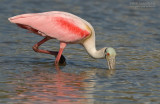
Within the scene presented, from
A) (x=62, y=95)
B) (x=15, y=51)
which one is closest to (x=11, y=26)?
(x=15, y=51)

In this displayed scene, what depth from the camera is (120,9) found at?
63.6ft

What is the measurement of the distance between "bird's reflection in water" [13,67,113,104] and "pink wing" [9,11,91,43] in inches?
39.3

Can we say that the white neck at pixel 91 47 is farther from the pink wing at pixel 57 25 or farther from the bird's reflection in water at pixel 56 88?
the bird's reflection in water at pixel 56 88

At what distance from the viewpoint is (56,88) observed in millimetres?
9430

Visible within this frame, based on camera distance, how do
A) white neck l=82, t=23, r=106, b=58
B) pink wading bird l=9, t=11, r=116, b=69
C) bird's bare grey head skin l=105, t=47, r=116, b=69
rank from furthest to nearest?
white neck l=82, t=23, r=106, b=58 < pink wading bird l=9, t=11, r=116, b=69 < bird's bare grey head skin l=105, t=47, r=116, b=69

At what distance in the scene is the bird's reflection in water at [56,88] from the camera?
28.5 ft

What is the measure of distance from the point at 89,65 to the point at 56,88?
2.65 m

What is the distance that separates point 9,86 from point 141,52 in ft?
15.8

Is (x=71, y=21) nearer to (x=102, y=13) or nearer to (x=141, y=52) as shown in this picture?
(x=141, y=52)

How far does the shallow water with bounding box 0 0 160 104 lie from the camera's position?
898 centimetres

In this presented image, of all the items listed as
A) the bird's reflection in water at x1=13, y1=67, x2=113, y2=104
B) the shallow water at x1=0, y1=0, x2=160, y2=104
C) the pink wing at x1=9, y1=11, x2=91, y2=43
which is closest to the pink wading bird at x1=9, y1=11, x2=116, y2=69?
the pink wing at x1=9, y1=11, x2=91, y2=43

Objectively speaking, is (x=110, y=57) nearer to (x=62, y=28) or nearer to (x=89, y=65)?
(x=89, y=65)

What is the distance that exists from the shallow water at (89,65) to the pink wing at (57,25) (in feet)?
2.35

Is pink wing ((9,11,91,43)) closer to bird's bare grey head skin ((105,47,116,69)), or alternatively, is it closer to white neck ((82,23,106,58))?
white neck ((82,23,106,58))
